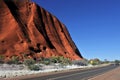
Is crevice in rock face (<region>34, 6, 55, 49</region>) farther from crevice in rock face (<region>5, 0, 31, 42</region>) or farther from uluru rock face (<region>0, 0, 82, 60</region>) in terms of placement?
crevice in rock face (<region>5, 0, 31, 42</region>)

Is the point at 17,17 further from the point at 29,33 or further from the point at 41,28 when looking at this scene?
the point at 41,28

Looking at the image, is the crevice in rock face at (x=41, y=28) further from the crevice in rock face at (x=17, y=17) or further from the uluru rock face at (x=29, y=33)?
the crevice in rock face at (x=17, y=17)

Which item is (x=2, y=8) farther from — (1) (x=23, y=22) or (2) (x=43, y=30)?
(2) (x=43, y=30)

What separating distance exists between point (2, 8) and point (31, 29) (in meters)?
10.7

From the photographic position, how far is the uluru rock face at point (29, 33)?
83.4 m

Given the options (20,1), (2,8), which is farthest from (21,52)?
(20,1)

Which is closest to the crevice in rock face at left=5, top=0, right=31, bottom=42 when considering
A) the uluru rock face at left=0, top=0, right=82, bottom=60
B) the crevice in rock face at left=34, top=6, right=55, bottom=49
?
the uluru rock face at left=0, top=0, right=82, bottom=60

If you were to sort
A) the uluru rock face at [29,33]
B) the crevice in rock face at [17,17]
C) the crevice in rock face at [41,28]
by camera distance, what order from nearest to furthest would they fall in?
the uluru rock face at [29,33] → the crevice in rock face at [17,17] → the crevice in rock face at [41,28]

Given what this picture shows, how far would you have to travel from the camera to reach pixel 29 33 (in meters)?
93.1

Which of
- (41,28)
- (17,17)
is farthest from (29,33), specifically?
(41,28)

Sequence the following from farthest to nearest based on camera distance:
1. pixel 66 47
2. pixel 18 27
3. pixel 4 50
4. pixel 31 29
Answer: pixel 66 47
pixel 31 29
pixel 18 27
pixel 4 50

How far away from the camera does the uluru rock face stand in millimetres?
83375

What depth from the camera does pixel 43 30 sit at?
101125mm

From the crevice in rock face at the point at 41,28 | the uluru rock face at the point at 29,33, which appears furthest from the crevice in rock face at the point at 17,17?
the crevice in rock face at the point at 41,28
